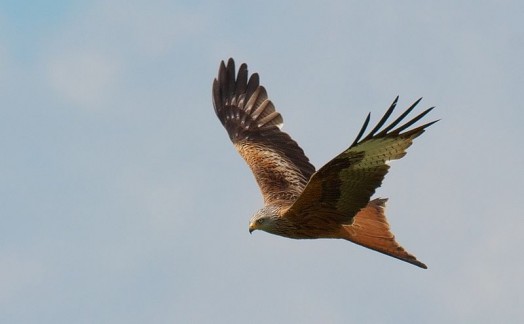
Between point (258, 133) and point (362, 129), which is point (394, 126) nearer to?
point (362, 129)

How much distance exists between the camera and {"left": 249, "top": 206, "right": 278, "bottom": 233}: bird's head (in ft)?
46.4

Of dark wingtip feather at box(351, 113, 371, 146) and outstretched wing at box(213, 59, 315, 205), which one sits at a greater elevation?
outstretched wing at box(213, 59, 315, 205)

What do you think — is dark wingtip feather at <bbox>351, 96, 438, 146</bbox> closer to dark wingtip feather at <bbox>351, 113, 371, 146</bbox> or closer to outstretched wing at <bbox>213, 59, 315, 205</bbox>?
dark wingtip feather at <bbox>351, 113, 371, 146</bbox>

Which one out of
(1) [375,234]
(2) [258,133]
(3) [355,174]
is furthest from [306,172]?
(3) [355,174]

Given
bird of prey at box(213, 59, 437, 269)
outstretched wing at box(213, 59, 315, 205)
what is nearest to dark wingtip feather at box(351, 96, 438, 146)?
bird of prey at box(213, 59, 437, 269)

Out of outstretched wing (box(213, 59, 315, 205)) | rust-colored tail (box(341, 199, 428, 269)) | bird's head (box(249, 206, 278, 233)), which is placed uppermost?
outstretched wing (box(213, 59, 315, 205))

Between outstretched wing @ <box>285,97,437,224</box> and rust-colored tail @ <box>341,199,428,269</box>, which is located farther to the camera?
rust-colored tail @ <box>341,199,428,269</box>

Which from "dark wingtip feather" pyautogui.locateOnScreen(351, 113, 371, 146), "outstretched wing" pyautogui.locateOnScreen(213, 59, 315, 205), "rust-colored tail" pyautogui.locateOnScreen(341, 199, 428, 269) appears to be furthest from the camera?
"outstretched wing" pyautogui.locateOnScreen(213, 59, 315, 205)

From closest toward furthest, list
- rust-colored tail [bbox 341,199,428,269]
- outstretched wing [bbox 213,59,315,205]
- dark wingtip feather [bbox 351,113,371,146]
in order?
dark wingtip feather [bbox 351,113,371,146]
rust-colored tail [bbox 341,199,428,269]
outstretched wing [bbox 213,59,315,205]

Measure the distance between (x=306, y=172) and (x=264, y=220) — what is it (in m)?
2.52

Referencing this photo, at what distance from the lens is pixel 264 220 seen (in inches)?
558

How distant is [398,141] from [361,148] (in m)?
0.38

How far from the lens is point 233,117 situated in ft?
59.5

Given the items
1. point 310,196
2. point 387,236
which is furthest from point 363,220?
point 310,196
